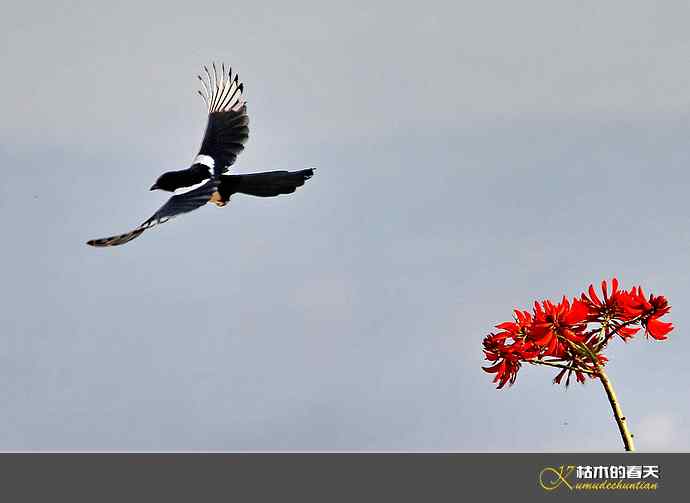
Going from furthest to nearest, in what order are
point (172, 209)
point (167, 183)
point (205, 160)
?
point (205, 160)
point (167, 183)
point (172, 209)

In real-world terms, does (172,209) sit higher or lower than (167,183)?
lower

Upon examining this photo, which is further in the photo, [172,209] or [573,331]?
[172,209]

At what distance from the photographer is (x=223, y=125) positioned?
12953 millimetres

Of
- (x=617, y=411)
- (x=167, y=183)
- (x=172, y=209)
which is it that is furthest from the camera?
(x=167, y=183)

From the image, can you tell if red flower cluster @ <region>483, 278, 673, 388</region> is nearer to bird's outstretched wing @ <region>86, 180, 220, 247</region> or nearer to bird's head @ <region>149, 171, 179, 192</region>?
bird's outstretched wing @ <region>86, 180, 220, 247</region>

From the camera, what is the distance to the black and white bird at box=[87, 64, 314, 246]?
10.3m

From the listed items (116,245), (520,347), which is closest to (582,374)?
(520,347)

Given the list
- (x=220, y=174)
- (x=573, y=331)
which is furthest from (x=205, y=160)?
(x=573, y=331)

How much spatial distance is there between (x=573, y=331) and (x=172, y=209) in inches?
218

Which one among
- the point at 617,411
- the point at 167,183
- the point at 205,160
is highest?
the point at 205,160

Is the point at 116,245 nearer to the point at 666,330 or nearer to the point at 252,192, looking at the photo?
the point at 252,192

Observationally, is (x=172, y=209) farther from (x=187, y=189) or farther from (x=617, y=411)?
(x=617, y=411)

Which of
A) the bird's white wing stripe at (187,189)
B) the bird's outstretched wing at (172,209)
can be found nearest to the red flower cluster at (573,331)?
the bird's outstretched wing at (172,209)
